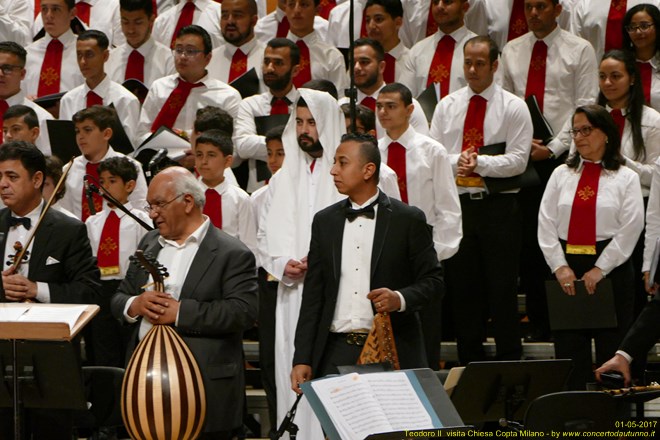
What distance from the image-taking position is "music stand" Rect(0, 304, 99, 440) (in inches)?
205

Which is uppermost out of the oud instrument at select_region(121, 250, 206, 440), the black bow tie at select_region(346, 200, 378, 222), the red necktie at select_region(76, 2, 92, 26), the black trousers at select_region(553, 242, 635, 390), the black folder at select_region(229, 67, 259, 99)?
the red necktie at select_region(76, 2, 92, 26)

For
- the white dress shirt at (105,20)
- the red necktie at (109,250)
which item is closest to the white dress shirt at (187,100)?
the red necktie at (109,250)

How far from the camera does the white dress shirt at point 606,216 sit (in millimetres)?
7339

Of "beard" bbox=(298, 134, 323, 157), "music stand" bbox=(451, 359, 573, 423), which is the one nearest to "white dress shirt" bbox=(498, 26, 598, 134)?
"beard" bbox=(298, 134, 323, 157)

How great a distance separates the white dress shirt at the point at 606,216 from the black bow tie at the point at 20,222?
3258 millimetres

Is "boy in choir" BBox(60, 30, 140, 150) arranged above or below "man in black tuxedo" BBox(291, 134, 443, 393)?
above

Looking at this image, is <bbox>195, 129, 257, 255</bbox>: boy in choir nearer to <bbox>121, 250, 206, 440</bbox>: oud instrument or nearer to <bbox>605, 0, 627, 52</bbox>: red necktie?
<bbox>121, 250, 206, 440</bbox>: oud instrument

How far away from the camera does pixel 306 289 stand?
593 cm

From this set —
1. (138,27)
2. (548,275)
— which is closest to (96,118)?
(138,27)

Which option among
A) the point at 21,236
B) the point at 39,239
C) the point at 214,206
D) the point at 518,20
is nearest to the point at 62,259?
the point at 39,239

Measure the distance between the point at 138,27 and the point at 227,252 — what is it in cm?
500

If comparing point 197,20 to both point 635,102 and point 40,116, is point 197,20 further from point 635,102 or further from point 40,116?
point 635,102

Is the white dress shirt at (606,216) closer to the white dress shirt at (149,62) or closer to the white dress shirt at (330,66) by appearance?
the white dress shirt at (330,66)

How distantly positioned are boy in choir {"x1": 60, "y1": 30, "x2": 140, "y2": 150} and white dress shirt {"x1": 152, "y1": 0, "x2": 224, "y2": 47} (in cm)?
131
